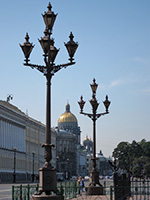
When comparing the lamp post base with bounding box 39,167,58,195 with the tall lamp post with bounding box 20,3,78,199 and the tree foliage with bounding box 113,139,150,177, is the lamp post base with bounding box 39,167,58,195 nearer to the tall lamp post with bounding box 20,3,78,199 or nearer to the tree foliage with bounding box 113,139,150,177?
the tall lamp post with bounding box 20,3,78,199

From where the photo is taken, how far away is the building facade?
91.3 m

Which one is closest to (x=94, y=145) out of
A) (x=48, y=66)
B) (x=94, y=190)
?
(x=94, y=190)

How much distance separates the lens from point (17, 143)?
102 m

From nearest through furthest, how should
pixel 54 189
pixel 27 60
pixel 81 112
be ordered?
pixel 54 189 < pixel 27 60 < pixel 81 112

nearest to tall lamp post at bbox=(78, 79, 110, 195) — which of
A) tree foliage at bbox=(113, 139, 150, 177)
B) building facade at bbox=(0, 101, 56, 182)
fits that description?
building facade at bbox=(0, 101, 56, 182)

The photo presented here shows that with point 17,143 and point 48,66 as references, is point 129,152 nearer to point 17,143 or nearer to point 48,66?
point 17,143

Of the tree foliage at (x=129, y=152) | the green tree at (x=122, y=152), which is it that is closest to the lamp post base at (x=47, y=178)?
the tree foliage at (x=129, y=152)

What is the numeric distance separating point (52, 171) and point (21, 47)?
530 cm

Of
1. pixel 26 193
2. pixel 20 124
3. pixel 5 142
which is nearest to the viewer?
pixel 26 193

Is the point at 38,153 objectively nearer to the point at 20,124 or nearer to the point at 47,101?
the point at 20,124

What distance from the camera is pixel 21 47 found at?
73.2 ft

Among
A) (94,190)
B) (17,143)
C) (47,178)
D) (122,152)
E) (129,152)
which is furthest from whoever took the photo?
(122,152)

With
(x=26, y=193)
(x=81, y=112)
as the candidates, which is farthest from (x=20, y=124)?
(x=26, y=193)

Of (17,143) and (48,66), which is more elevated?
(48,66)
